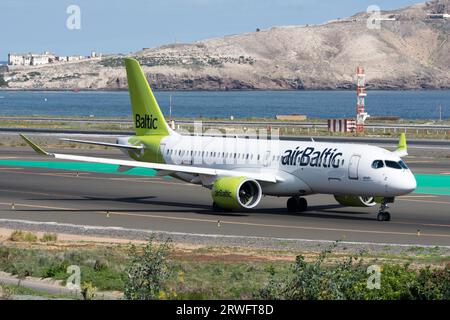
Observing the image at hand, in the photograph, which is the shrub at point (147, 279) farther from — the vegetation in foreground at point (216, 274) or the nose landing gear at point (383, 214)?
the nose landing gear at point (383, 214)

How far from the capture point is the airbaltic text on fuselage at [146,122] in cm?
6131

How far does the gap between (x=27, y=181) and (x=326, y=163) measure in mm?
25424

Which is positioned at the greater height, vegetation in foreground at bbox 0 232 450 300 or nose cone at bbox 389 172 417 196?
nose cone at bbox 389 172 417 196

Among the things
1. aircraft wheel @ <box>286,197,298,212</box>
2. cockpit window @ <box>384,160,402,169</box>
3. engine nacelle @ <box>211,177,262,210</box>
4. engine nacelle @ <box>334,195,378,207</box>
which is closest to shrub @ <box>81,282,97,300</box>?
engine nacelle @ <box>211,177,262,210</box>

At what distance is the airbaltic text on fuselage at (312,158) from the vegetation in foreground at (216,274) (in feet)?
39.1

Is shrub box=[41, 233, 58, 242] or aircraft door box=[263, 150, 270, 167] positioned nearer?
shrub box=[41, 233, 58, 242]

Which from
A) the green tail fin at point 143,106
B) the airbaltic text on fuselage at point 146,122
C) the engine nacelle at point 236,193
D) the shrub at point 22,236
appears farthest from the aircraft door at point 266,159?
the shrub at point 22,236

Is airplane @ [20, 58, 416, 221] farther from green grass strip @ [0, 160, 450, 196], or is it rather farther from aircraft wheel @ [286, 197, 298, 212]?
green grass strip @ [0, 160, 450, 196]

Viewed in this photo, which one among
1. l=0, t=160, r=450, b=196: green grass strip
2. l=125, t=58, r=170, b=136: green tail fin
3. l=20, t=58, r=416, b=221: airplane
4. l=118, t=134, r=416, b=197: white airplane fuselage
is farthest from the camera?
l=0, t=160, r=450, b=196: green grass strip

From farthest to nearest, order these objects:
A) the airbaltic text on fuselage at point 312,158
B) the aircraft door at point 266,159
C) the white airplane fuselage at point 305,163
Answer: the aircraft door at point 266,159
the airbaltic text on fuselage at point 312,158
the white airplane fuselage at point 305,163

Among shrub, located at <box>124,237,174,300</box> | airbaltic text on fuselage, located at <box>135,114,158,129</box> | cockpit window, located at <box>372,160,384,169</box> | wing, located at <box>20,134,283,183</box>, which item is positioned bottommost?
shrub, located at <box>124,237,174,300</box>

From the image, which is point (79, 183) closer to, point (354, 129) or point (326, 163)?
point (326, 163)

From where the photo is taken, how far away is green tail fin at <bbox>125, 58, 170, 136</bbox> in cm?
6116

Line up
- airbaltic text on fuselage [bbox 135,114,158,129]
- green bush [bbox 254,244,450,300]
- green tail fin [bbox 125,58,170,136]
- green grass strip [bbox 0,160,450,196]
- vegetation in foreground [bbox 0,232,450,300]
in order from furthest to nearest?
green grass strip [bbox 0,160,450,196]
airbaltic text on fuselage [bbox 135,114,158,129]
green tail fin [bbox 125,58,170,136]
vegetation in foreground [bbox 0,232,450,300]
green bush [bbox 254,244,450,300]
